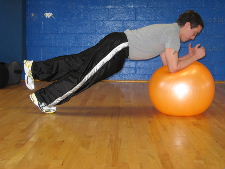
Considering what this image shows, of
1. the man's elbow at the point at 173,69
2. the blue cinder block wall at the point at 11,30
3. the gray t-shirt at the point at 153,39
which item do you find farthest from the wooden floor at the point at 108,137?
the blue cinder block wall at the point at 11,30

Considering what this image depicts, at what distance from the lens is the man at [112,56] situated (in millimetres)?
2766

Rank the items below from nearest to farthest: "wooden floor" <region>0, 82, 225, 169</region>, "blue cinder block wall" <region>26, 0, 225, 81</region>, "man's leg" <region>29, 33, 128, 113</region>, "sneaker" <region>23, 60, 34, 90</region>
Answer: "wooden floor" <region>0, 82, 225, 169</region>, "man's leg" <region>29, 33, 128, 113</region>, "sneaker" <region>23, 60, 34, 90</region>, "blue cinder block wall" <region>26, 0, 225, 81</region>

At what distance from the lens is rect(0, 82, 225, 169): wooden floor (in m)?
1.82

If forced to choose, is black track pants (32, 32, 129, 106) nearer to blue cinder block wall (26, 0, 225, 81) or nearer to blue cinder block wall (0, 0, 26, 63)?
blue cinder block wall (0, 0, 26, 63)

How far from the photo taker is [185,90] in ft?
9.16

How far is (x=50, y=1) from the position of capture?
18.7 ft

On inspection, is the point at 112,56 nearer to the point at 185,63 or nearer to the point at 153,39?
the point at 153,39

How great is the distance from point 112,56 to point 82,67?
0.91ft

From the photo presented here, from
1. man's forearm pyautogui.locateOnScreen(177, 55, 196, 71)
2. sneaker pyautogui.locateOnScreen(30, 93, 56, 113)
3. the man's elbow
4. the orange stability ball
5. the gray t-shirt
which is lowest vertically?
sneaker pyautogui.locateOnScreen(30, 93, 56, 113)

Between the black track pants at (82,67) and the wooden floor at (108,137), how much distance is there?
0.84 ft

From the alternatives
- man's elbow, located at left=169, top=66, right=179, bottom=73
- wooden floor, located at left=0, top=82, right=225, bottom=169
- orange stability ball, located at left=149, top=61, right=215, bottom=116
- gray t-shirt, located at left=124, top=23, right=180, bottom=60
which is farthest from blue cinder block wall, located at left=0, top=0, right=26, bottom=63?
man's elbow, located at left=169, top=66, right=179, bottom=73

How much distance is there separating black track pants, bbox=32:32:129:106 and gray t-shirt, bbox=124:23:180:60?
7cm

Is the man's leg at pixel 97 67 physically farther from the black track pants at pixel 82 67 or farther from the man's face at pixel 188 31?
the man's face at pixel 188 31

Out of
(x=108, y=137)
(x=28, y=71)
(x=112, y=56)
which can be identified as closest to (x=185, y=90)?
(x=112, y=56)
